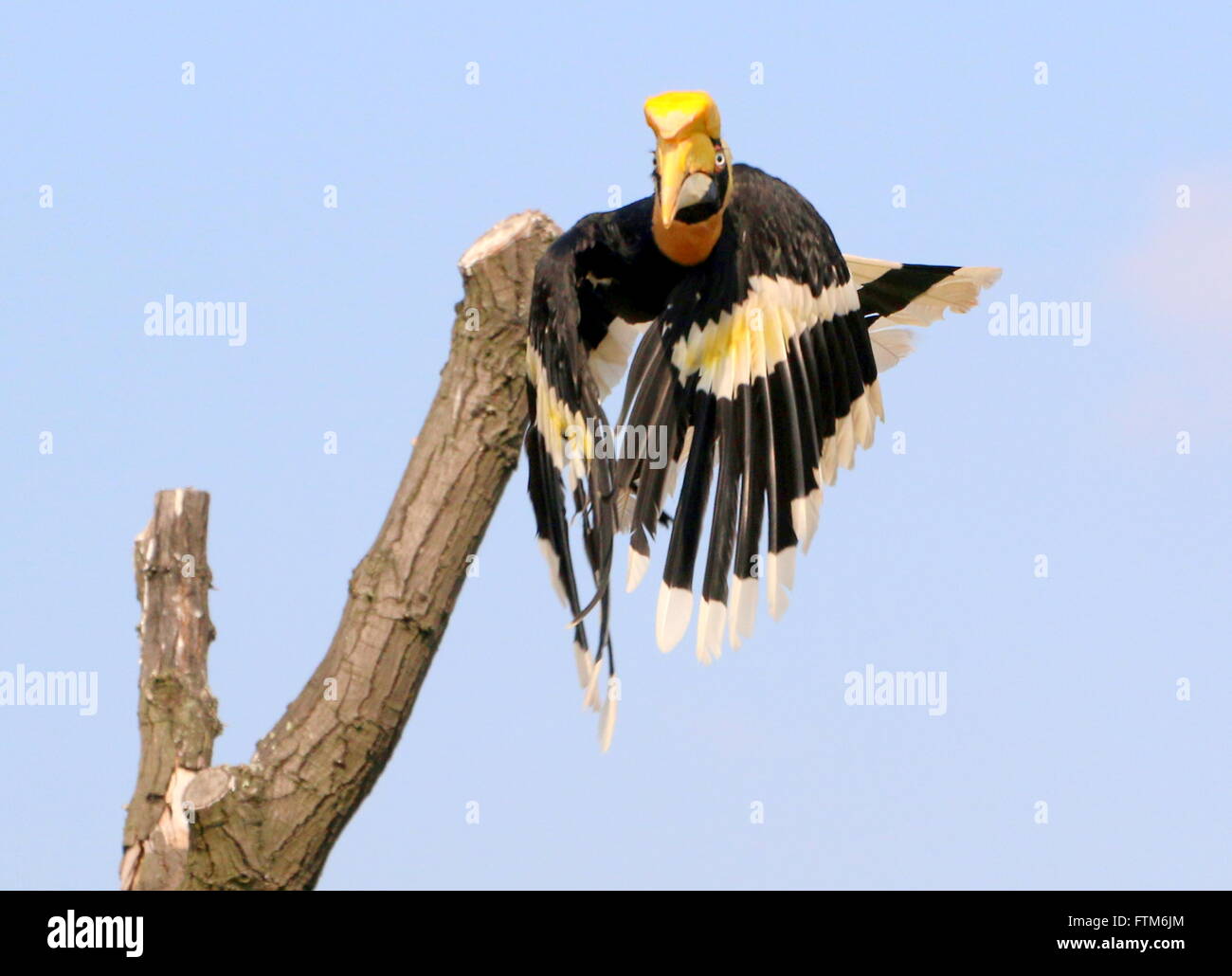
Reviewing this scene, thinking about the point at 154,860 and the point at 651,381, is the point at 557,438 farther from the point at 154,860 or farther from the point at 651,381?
the point at 154,860

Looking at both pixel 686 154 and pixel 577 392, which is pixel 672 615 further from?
pixel 686 154

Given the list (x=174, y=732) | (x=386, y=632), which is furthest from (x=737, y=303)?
(x=174, y=732)

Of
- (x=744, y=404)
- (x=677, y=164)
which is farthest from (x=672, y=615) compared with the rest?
(x=677, y=164)

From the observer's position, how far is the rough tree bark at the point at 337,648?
3.91 meters

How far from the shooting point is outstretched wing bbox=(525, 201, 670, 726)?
388 cm

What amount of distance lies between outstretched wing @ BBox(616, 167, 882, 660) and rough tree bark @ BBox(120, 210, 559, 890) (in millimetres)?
468

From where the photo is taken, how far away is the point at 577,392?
394cm

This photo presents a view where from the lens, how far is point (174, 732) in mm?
4164

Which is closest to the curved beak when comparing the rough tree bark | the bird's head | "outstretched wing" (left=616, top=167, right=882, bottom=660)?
the bird's head

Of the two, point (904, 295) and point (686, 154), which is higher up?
point (686, 154)

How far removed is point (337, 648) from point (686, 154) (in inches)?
66.7
